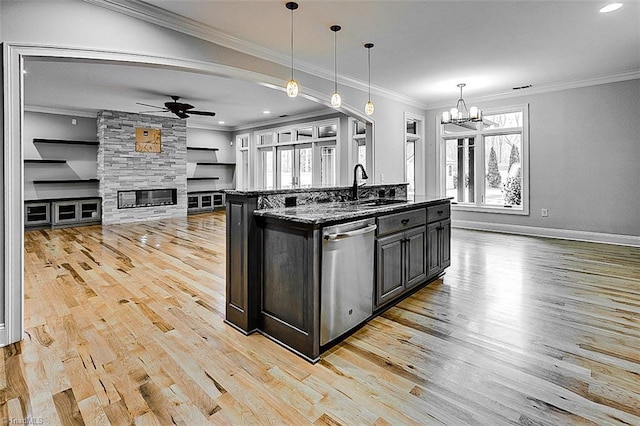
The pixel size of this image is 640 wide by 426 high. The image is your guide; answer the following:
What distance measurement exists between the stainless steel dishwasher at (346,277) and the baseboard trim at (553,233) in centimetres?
553

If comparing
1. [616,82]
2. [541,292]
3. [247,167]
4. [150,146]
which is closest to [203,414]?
[541,292]

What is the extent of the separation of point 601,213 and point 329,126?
19.1 feet

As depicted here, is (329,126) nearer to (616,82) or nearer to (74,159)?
(616,82)

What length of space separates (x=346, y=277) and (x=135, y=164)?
840 cm

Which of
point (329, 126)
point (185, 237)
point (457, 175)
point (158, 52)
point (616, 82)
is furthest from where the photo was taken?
point (329, 126)

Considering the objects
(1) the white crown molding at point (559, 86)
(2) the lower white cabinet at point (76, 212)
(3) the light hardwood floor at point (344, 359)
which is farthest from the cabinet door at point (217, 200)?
(1) the white crown molding at point (559, 86)

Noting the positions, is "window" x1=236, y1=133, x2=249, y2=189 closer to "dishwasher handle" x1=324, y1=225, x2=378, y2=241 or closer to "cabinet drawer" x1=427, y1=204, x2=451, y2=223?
"cabinet drawer" x1=427, y1=204, x2=451, y2=223

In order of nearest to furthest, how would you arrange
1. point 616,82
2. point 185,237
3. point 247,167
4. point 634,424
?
point 634,424
point 616,82
point 185,237
point 247,167

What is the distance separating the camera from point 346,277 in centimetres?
249

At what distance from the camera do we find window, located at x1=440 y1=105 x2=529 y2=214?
695 cm

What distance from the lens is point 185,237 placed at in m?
6.69


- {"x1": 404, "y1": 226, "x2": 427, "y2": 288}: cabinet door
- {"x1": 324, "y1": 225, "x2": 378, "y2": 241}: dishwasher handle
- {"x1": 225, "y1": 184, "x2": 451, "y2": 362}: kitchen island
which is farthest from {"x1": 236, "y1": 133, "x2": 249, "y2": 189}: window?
{"x1": 324, "y1": 225, "x2": 378, "y2": 241}: dishwasher handle

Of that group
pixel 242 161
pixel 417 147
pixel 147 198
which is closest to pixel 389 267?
pixel 417 147

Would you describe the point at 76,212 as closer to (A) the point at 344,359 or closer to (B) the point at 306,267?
(B) the point at 306,267
